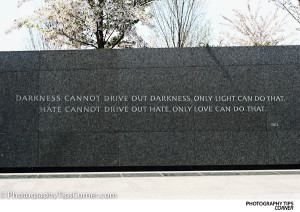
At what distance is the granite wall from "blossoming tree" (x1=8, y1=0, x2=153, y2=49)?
4.94 meters

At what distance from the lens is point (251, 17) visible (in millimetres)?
18406

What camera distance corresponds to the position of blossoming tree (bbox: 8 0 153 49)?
42.8ft

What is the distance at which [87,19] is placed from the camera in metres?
12.9

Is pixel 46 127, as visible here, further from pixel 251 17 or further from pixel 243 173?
pixel 251 17

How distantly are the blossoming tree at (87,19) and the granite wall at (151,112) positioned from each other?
4.94 m

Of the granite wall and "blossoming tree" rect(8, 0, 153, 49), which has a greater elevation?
"blossoming tree" rect(8, 0, 153, 49)

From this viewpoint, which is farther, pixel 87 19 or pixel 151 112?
pixel 87 19

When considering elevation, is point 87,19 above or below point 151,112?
above

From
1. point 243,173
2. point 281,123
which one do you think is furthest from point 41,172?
point 281,123

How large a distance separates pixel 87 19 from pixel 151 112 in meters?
6.14

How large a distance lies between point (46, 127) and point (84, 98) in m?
1.11

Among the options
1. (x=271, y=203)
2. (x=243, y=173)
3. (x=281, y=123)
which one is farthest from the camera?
(x=281, y=123)

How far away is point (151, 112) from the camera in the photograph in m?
8.35

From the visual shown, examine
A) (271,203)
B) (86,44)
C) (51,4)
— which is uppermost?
(51,4)
